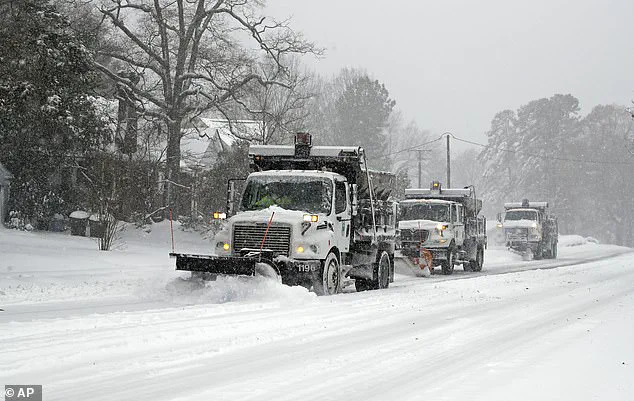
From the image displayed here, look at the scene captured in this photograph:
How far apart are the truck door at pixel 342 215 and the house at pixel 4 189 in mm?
23649

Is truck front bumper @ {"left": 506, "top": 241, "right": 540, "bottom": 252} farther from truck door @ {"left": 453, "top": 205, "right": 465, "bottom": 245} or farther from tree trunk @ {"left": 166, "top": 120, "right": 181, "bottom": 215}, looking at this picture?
tree trunk @ {"left": 166, "top": 120, "right": 181, "bottom": 215}

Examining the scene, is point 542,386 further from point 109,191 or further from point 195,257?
point 109,191

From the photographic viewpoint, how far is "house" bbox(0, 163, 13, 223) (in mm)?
34438

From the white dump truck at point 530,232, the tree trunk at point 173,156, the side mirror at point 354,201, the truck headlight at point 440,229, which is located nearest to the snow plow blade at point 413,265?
the truck headlight at point 440,229

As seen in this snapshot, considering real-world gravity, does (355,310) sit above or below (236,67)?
below

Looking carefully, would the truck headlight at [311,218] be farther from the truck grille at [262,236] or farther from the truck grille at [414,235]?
the truck grille at [414,235]

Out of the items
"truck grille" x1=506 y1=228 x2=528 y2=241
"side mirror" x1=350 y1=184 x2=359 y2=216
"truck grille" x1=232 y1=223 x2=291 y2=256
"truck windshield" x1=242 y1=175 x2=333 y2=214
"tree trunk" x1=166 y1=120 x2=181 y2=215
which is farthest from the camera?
"truck grille" x1=506 y1=228 x2=528 y2=241

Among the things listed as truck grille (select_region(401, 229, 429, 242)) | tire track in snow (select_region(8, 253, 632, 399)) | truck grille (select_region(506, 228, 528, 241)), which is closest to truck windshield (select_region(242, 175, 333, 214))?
tire track in snow (select_region(8, 253, 632, 399))

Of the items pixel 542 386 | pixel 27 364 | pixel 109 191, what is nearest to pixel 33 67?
pixel 109 191

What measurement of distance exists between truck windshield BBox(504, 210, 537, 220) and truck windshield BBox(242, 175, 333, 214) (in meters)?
26.0

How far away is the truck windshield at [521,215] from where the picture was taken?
3919cm

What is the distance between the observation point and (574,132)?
3447 inches

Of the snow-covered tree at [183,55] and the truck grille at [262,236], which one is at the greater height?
the snow-covered tree at [183,55]

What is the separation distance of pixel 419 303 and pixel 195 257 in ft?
13.5
